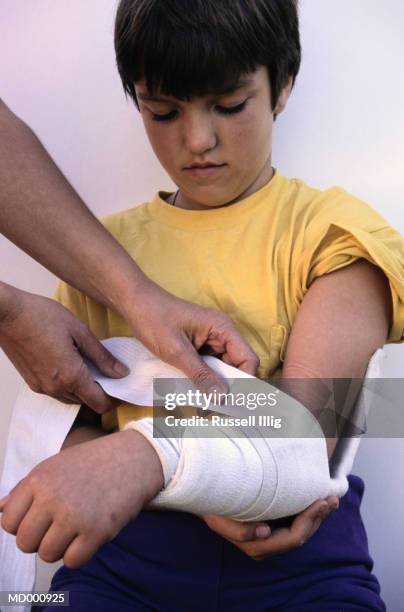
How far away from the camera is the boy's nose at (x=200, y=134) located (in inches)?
40.9

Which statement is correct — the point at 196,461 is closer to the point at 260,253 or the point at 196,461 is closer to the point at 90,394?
the point at 90,394

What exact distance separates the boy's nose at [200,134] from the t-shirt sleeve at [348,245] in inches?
6.5

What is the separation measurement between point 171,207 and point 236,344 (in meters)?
0.29

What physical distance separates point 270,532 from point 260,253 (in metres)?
0.37

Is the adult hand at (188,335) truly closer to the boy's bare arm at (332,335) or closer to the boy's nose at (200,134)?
the boy's bare arm at (332,335)

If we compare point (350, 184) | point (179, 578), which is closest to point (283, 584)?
point (179, 578)

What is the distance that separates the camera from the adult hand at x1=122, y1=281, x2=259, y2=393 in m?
0.98

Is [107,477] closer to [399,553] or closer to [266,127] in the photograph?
[266,127]

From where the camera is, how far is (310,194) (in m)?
1.17

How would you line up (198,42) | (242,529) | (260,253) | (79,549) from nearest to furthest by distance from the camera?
(79,549) < (242,529) < (198,42) < (260,253)

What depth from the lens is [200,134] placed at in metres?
1.04

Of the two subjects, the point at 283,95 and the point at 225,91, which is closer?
the point at 225,91

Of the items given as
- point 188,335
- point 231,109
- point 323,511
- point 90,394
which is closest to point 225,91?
point 231,109

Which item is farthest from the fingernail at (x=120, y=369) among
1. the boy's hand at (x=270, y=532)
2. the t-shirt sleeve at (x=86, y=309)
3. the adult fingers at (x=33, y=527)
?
the adult fingers at (x=33, y=527)
